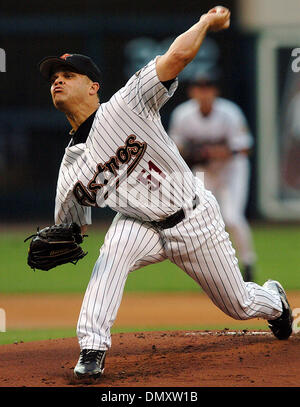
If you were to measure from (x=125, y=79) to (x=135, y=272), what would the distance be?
4.82 meters

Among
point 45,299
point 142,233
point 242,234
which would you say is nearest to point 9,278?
point 45,299

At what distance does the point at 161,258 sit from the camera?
14.2 feet

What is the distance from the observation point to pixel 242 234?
7859 millimetres

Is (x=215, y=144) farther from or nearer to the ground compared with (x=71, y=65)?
farther from the ground

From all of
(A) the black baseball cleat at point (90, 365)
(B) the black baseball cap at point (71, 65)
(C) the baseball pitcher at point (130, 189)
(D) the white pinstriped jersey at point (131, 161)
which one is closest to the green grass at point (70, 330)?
(C) the baseball pitcher at point (130, 189)

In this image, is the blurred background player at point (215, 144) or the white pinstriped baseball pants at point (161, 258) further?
the blurred background player at point (215, 144)

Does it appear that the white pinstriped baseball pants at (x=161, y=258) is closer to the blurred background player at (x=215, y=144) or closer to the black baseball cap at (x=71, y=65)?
the black baseball cap at (x=71, y=65)

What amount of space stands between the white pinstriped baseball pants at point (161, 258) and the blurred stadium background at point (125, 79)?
30.5 feet

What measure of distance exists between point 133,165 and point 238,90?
10.5m

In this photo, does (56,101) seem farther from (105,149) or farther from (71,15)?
(71,15)

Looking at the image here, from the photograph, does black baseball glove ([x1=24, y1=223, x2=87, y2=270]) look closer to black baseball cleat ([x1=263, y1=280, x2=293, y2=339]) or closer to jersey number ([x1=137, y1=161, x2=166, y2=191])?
jersey number ([x1=137, y1=161, x2=166, y2=191])

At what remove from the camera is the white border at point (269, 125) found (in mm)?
14117

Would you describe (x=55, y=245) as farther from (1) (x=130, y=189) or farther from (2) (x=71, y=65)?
(2) (x=71, y=65)

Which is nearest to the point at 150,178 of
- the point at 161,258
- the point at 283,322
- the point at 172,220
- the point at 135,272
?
the point at 172,220
